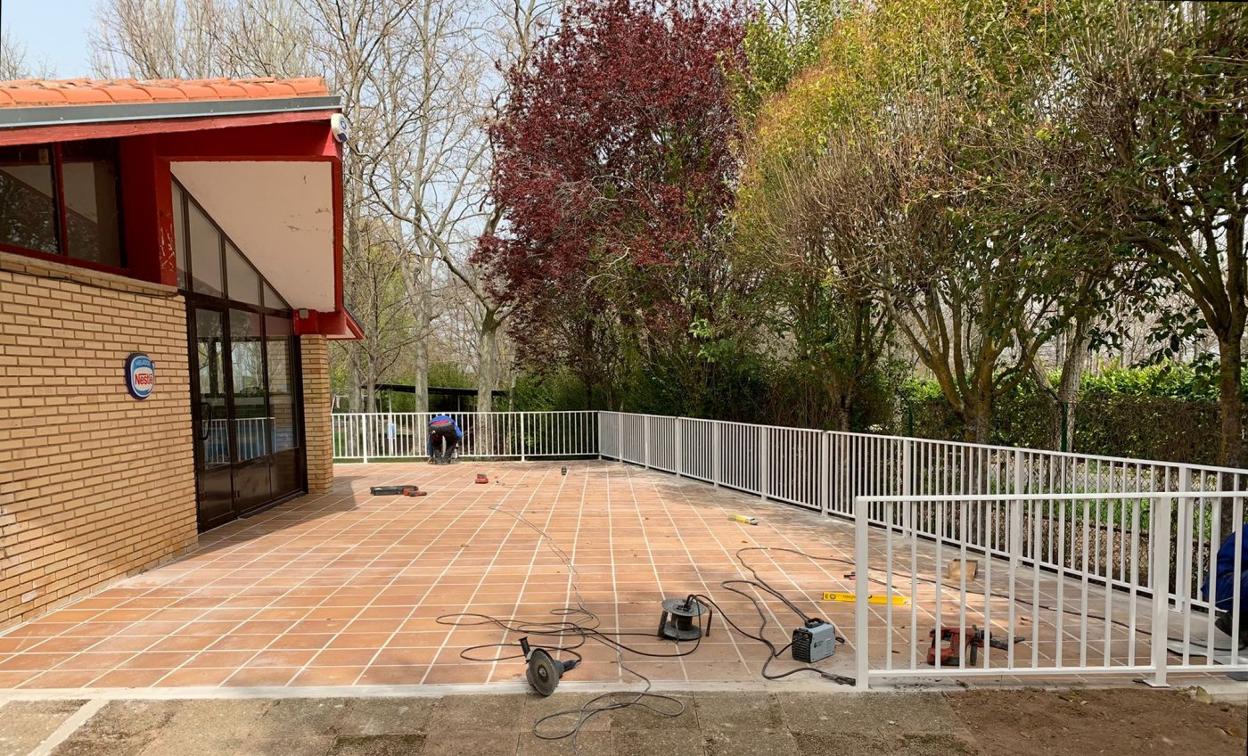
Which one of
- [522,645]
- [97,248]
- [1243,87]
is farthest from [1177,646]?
[97,248]

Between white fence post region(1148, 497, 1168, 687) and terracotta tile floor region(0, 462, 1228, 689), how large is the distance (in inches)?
8.5

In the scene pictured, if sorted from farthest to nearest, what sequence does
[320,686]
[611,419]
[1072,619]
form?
1. [611,419]
2. [1072,619]
3. [320,686]

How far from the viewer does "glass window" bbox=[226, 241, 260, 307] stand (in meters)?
7.86

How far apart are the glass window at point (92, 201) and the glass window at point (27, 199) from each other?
16 cm

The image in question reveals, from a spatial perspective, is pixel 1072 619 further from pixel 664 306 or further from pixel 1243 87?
pixel 664 306

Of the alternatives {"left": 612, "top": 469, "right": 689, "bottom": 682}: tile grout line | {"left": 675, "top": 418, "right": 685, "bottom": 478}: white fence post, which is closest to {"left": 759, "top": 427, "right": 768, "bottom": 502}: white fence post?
{"left": 612, "top": 469, "right": 689, "bottom": 682}: tile grout line

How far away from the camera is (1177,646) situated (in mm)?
3848

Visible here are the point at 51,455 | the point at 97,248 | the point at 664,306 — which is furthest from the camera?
the point at 664,306

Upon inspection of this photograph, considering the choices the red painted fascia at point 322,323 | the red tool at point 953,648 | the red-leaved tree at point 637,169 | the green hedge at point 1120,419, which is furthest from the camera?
the red-leaved tree at point 637,169

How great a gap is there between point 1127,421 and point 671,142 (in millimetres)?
7955

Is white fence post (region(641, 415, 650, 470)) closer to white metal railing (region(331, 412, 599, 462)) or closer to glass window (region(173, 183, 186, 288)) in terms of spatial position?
white metal railing (region(331, 412, 599, 462))

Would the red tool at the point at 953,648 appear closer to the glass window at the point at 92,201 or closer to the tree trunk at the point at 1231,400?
the tree trunk at the point at 1231,400

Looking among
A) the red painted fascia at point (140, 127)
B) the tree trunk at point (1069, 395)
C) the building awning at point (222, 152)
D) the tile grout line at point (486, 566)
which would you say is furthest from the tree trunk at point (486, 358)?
the tree trunk at point (1069, 395)

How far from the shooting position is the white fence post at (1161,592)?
347cm
